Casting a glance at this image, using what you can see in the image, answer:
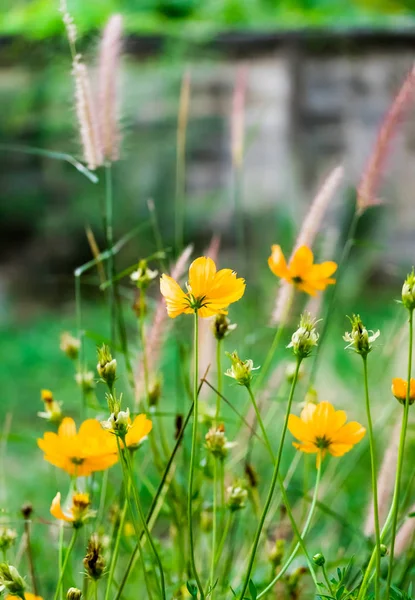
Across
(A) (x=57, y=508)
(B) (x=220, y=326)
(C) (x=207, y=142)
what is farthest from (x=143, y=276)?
(C) (x=207, y=142)

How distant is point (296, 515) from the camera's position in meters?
0.89

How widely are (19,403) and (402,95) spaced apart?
122cm

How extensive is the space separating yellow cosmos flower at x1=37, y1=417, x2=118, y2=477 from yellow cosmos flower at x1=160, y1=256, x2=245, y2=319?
10 cm

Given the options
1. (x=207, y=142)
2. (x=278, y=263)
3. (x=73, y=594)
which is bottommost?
(x=73, y=594)

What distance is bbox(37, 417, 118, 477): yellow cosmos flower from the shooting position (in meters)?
0.46

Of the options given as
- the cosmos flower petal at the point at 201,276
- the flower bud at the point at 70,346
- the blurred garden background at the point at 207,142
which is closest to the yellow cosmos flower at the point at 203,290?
the cosmos flower petal at the point at 201,276

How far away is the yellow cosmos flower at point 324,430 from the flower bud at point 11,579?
0.17m

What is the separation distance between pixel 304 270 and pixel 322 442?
136 millimetres

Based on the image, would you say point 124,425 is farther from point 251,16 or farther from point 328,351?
point 251,16

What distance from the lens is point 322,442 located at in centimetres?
46

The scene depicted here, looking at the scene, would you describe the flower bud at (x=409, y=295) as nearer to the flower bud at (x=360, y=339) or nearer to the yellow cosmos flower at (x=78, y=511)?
the flower bud at (x=360, y=339)

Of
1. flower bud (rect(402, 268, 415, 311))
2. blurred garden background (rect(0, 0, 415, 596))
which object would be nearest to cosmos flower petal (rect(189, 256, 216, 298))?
flower bud (rect(402, 268, 415, 311))

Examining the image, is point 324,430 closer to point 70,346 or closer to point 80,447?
point 80,447

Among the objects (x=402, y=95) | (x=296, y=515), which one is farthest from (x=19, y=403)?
(x=402, y=95)
